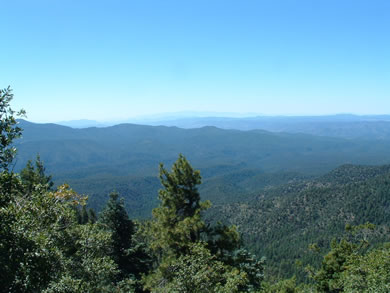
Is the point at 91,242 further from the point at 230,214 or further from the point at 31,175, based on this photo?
the point at 230,214

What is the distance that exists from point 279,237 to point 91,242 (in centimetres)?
12158

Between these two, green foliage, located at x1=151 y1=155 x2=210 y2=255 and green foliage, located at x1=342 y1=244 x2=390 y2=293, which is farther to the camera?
green foliage, located at x1=151 y1=155 x2=210 y2=255

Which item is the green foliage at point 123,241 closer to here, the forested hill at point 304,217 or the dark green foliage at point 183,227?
the dark green foliage at point 183,227

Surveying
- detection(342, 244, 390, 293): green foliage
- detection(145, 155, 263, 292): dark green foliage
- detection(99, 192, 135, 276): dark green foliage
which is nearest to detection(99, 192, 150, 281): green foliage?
detection(99, 192, 135, 276): dark green foliage

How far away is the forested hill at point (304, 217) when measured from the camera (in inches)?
4040

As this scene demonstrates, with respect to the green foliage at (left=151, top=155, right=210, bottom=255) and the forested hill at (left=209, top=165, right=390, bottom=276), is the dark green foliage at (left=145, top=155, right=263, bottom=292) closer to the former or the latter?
the green foliage at (left=151, top=155, right=210, bottom=255)

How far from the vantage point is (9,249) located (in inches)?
256

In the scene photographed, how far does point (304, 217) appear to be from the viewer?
128 metres

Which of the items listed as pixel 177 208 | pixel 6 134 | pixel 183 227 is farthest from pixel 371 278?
pixel 6 134

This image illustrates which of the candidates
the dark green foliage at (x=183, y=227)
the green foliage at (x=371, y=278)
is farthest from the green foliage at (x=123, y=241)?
the green foliage at (x=371, y=278)

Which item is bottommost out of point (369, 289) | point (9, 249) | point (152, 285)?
point (152, 285)

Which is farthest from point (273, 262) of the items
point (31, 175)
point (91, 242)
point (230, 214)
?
point (91, 242)

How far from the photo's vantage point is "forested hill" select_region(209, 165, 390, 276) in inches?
4040

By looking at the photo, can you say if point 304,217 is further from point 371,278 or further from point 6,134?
point 6,134
